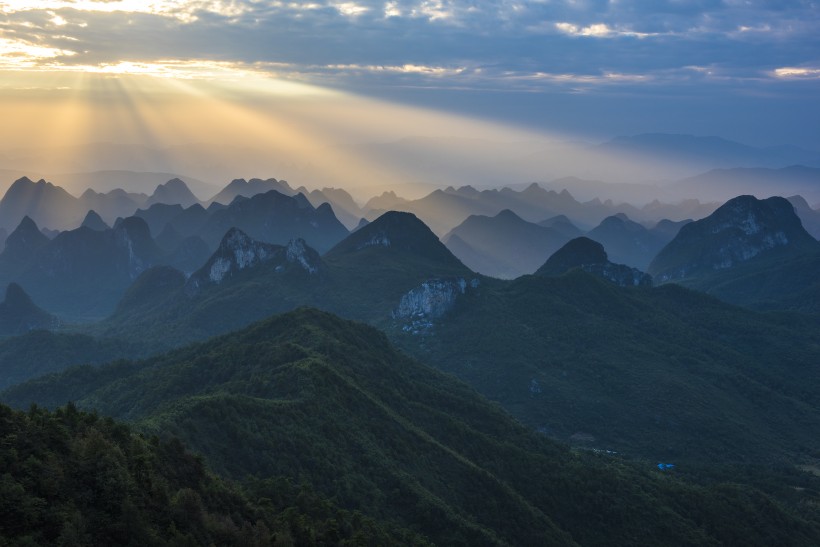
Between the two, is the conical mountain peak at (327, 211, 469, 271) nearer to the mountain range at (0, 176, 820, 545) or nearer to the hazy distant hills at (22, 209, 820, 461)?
the hazy distant hills at (22, 209, 820, 461)

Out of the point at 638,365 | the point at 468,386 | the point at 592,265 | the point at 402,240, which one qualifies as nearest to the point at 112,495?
the point at 468,386

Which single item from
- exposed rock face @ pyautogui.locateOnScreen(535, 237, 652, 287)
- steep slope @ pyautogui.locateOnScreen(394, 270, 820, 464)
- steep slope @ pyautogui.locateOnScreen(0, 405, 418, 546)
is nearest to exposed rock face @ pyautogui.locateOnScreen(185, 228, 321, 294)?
steep slope @ pyautogui.locateOnScreen(394, 270, 820, 464)

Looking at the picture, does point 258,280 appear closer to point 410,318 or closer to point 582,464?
point 410,318

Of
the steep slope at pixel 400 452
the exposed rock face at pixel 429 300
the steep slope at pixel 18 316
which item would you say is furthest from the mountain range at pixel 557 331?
the steep slope at pixel 400 452

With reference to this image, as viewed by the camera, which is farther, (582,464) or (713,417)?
(713,417)

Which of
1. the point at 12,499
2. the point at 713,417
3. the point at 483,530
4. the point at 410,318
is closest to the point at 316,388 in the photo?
the point at 483,530

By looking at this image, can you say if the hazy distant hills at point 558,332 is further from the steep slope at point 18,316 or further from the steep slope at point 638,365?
the steep slope at point 18,316

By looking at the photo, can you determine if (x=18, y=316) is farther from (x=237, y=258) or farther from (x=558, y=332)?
(x=558, y=332)

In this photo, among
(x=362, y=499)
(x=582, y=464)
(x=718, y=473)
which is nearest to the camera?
(x=362, y=499)
